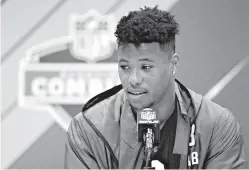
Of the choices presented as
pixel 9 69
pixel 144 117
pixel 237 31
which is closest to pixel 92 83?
pixel 9 69

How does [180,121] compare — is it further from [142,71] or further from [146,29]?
[146,29]

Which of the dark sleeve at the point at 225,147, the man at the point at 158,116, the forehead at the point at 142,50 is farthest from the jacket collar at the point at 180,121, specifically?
the forehead at the point at 142,50

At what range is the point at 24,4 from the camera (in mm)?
2793

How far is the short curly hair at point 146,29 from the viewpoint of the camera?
1.52 m

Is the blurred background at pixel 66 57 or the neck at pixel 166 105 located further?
the blurred background at pixel 66 57

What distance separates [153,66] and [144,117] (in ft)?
0.99

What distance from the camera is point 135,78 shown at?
59.4 inches

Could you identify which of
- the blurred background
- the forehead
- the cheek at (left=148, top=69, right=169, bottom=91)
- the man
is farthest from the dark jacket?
the blurred background

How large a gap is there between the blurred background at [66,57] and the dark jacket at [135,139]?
916 millimetres

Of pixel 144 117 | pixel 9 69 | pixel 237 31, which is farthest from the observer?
pixel 9 69

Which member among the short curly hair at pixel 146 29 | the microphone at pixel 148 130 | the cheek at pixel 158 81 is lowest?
the microphone at pixel 148 130

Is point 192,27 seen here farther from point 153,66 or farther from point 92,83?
point 153,66

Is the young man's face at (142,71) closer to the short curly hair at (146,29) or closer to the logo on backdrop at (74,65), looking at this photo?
the short curly hair at (146,29)

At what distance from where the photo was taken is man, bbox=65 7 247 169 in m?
1.54
